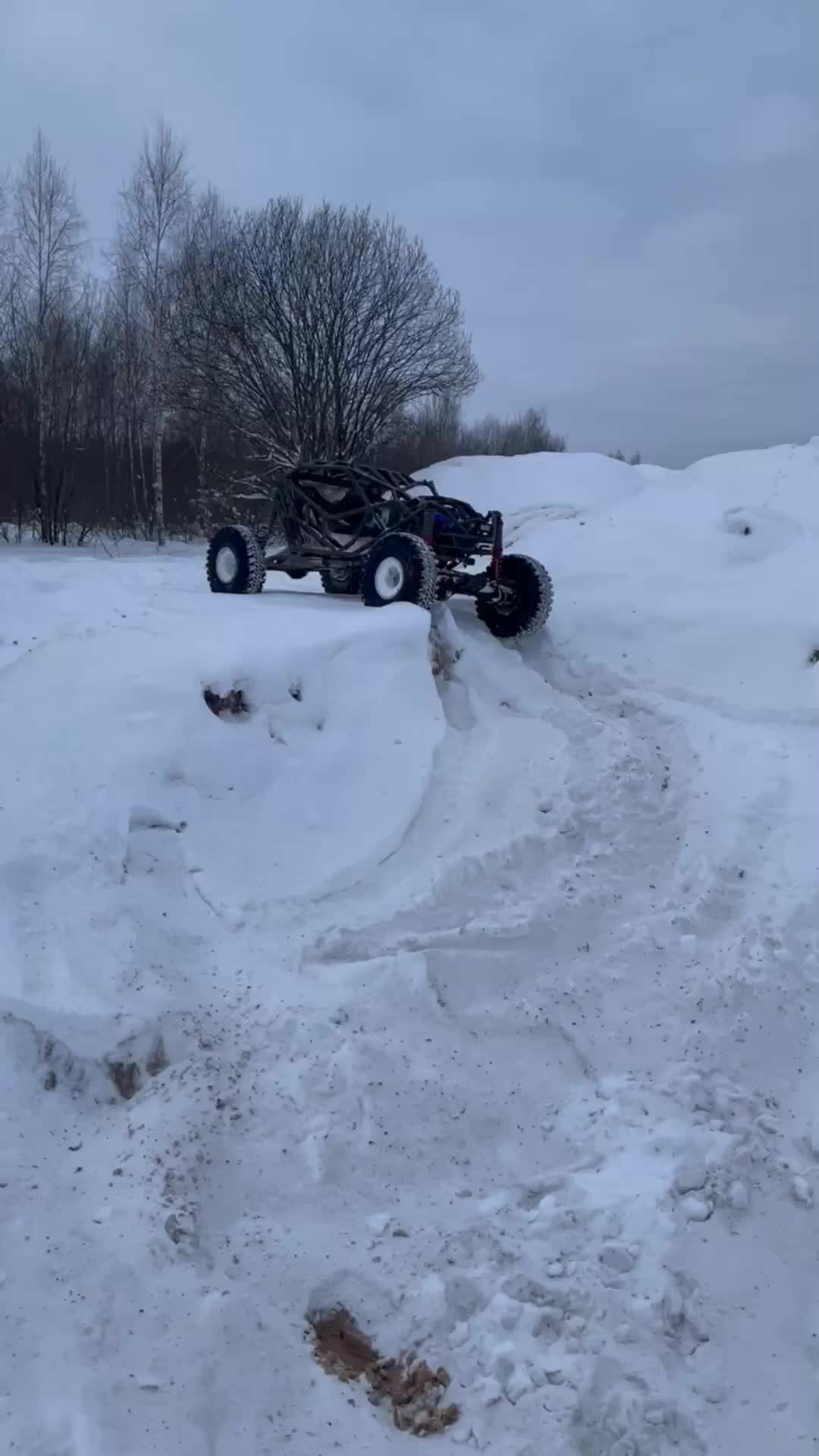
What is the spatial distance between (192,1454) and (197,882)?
2496 mm

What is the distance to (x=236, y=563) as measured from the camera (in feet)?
31.6

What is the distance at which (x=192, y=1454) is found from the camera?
262 cm

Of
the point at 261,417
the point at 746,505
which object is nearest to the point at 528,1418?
the point at 746,505

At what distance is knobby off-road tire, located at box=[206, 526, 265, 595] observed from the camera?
9492 mm

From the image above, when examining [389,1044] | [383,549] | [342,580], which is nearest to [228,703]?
[389,1044]

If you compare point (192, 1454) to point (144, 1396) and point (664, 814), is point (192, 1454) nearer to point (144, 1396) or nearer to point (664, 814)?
point (144, 1396)

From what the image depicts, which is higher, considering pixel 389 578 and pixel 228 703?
pixel 389 578

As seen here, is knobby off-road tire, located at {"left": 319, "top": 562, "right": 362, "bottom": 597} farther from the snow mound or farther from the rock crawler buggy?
the snow mound

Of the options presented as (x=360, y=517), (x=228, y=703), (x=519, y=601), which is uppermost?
(x=360, y=517)

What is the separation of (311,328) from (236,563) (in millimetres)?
11487

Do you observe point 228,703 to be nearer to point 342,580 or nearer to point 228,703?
point 228,703

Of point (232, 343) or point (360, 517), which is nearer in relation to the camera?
point (360, 517)

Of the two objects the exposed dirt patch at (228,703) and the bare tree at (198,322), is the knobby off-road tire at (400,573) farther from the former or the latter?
the bare tree at (198,322)

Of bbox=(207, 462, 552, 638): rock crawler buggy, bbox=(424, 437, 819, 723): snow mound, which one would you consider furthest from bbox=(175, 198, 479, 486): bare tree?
bbox=(207, 462, 552, 638): rock crawler buggy
